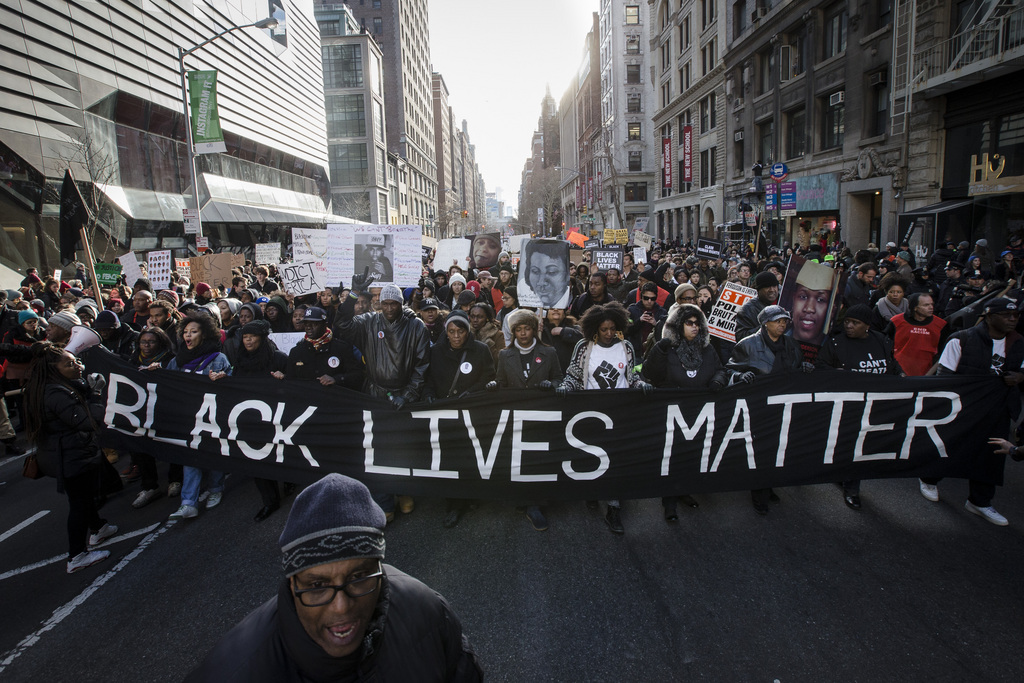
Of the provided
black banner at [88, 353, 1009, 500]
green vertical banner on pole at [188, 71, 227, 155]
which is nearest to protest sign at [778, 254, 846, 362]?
black banner at [88, 353, 1009, 500]

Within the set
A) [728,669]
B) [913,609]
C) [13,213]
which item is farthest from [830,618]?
[13,213]

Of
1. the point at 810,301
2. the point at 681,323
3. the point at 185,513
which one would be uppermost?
the point at 810,301

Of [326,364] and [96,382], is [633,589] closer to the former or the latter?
[326,364]

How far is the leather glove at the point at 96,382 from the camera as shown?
4953 mm

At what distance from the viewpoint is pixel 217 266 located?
1305 cm

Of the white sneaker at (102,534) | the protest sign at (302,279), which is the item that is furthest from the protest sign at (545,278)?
the white sneaker at (102,534)

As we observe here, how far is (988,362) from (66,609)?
7392 millimetres

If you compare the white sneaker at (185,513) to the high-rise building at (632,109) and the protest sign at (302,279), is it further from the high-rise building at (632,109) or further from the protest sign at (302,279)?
the high-rise building at (632,109)

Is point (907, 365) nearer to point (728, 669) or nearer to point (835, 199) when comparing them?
point (728, 669)

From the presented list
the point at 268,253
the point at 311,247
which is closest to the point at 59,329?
the point at 311,247

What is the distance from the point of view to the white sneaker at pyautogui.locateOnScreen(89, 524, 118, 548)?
4.64 meters

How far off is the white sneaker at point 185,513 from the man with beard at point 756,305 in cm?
586

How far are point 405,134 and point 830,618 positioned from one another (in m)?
83.7

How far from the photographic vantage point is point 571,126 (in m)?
111
